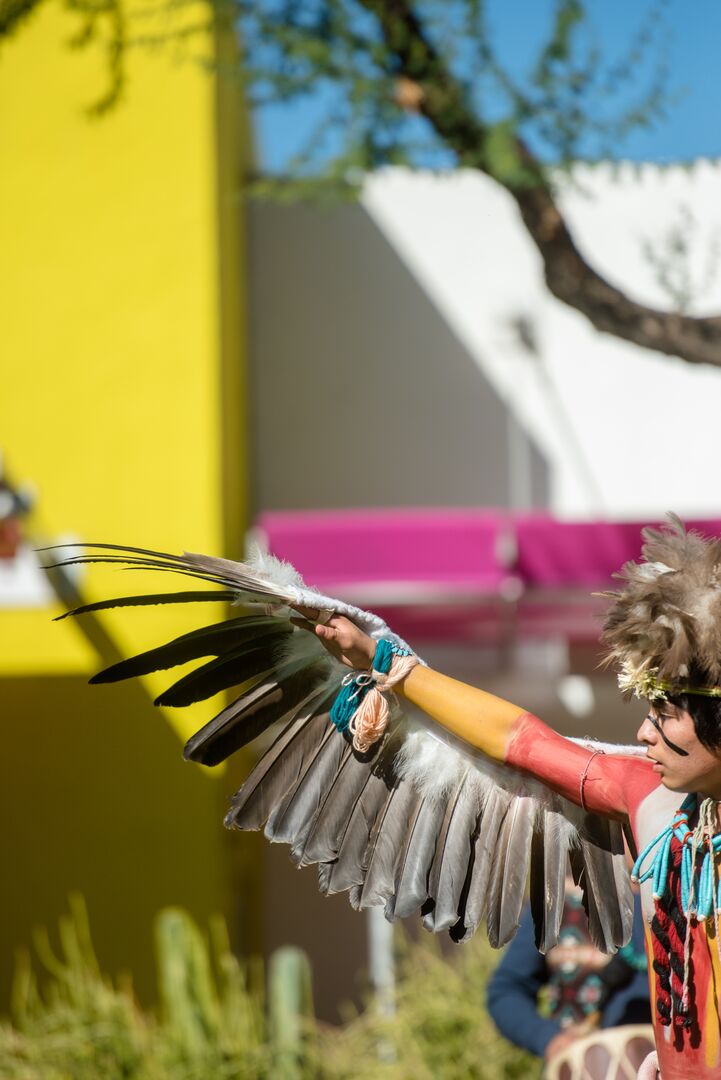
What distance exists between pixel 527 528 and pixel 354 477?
2.02 meters

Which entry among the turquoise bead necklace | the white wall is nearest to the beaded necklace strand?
the turquoise bead necklace

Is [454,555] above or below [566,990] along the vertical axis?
above

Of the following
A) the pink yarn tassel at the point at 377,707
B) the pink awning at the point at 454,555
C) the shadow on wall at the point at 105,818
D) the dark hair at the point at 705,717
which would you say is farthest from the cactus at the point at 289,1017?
the dark hair at the point at 705,717

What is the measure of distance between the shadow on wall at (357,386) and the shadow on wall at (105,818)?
2043mm

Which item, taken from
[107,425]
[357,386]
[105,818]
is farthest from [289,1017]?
[357,386]

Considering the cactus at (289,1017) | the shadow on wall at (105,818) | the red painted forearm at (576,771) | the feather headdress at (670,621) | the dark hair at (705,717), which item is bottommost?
the cactus at (289,1017)

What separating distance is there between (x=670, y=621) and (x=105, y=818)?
14.2 ft

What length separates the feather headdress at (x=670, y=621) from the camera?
171 cm

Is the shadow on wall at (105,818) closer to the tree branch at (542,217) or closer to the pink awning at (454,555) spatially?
the pink awning at (454,555)

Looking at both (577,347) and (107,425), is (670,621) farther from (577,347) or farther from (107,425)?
(577,347)

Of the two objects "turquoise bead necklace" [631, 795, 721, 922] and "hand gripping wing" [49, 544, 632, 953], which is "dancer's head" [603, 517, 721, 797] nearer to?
"turquoise bead necklace" [631, 795, 721, 922]

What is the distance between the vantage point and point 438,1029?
4719 mm

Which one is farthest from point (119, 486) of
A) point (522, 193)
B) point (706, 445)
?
point (706, 445)

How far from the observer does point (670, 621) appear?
1732mm
